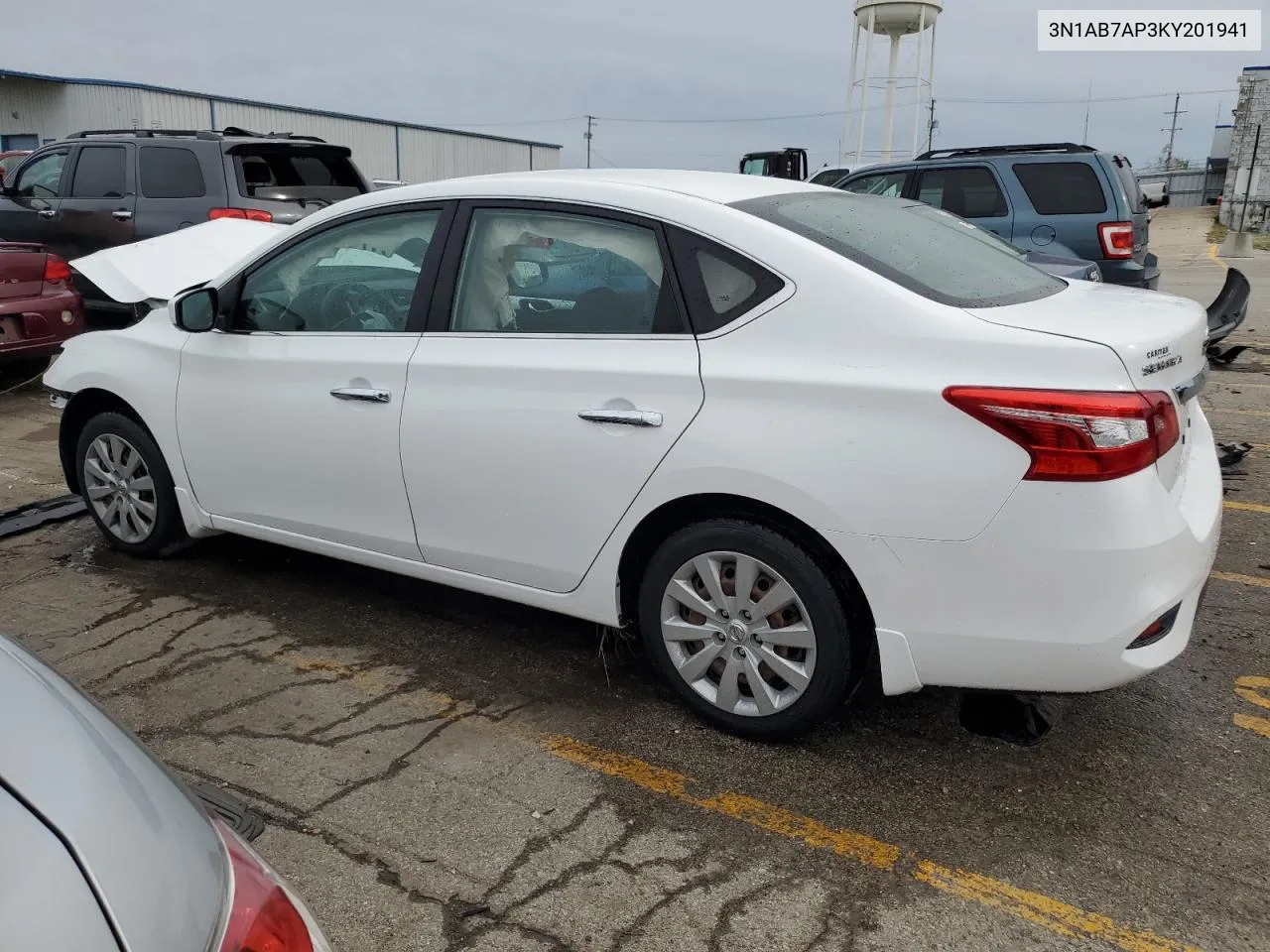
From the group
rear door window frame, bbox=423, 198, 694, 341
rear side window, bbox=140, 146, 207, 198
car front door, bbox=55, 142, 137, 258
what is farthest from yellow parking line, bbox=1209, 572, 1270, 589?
car front door, bbox=55, 142, 137, 258

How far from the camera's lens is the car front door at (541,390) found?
3.09m

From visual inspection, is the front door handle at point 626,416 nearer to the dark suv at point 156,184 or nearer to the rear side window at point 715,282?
the rear side window at point 715,282

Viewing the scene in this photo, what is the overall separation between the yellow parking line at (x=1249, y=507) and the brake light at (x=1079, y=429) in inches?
129

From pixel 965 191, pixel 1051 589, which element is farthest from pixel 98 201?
pixel 1051 589

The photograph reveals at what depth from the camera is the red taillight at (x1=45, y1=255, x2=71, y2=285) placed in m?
7.89

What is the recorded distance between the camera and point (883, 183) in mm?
10055

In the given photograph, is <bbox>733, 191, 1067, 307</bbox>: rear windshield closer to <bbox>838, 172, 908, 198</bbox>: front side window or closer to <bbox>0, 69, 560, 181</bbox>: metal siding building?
<bbox>838, 172, 908, 198</bbox>: front side window

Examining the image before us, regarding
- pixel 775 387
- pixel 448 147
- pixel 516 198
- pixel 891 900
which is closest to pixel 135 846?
pixel 891 900

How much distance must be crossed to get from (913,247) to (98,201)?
8992 millimetres

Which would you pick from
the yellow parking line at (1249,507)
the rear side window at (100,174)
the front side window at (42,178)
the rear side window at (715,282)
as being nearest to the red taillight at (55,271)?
the rear side window at (100,174)

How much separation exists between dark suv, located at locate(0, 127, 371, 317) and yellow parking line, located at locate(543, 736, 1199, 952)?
717 centimetres

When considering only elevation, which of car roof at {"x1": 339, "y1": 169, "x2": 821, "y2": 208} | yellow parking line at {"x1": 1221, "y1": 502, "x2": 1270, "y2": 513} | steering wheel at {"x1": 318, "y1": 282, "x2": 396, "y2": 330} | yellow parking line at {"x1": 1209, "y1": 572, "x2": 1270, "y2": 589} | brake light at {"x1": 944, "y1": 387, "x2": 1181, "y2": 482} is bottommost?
yellow parking line at {"x1": 1209, "y1": 572, "x2": 1270, "y2": 589}

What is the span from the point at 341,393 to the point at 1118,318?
8.24ft

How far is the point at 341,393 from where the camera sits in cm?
367
